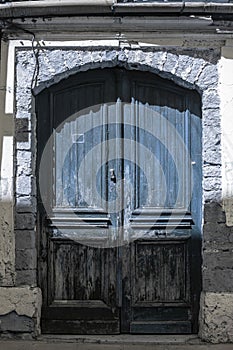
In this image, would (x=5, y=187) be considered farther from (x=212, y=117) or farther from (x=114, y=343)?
(x=212, y=117)

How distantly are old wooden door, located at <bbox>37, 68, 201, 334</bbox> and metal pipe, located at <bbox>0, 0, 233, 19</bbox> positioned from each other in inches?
26.6

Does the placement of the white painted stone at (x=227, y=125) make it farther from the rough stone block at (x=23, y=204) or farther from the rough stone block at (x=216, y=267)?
the rough stone block at (x=23, y=204)

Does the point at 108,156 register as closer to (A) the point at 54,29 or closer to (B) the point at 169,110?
(B) the point at 169,110

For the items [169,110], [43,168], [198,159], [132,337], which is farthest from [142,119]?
[132,337]

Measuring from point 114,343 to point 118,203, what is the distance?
4.29ft

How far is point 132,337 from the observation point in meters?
6.09

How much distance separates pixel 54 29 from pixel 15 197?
1616mm

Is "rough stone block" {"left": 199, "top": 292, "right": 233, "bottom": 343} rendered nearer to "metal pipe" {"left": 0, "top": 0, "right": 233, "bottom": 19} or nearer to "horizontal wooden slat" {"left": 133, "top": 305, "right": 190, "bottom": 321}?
"horizontal wooden slat" {"left": 133, "top": 305, "right": 190, "bottom": 321}

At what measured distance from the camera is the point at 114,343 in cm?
595

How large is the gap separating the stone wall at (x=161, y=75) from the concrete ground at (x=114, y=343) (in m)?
0.16

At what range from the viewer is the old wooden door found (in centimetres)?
616

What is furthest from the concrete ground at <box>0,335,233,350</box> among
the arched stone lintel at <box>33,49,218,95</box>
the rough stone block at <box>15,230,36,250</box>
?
the arched stone lintel at <box>33,49,218,95</box>

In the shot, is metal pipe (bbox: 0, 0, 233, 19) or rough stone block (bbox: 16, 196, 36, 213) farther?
rough stone block (bbox: 16, 196, 36, 213)

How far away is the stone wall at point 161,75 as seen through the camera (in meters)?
5.97
